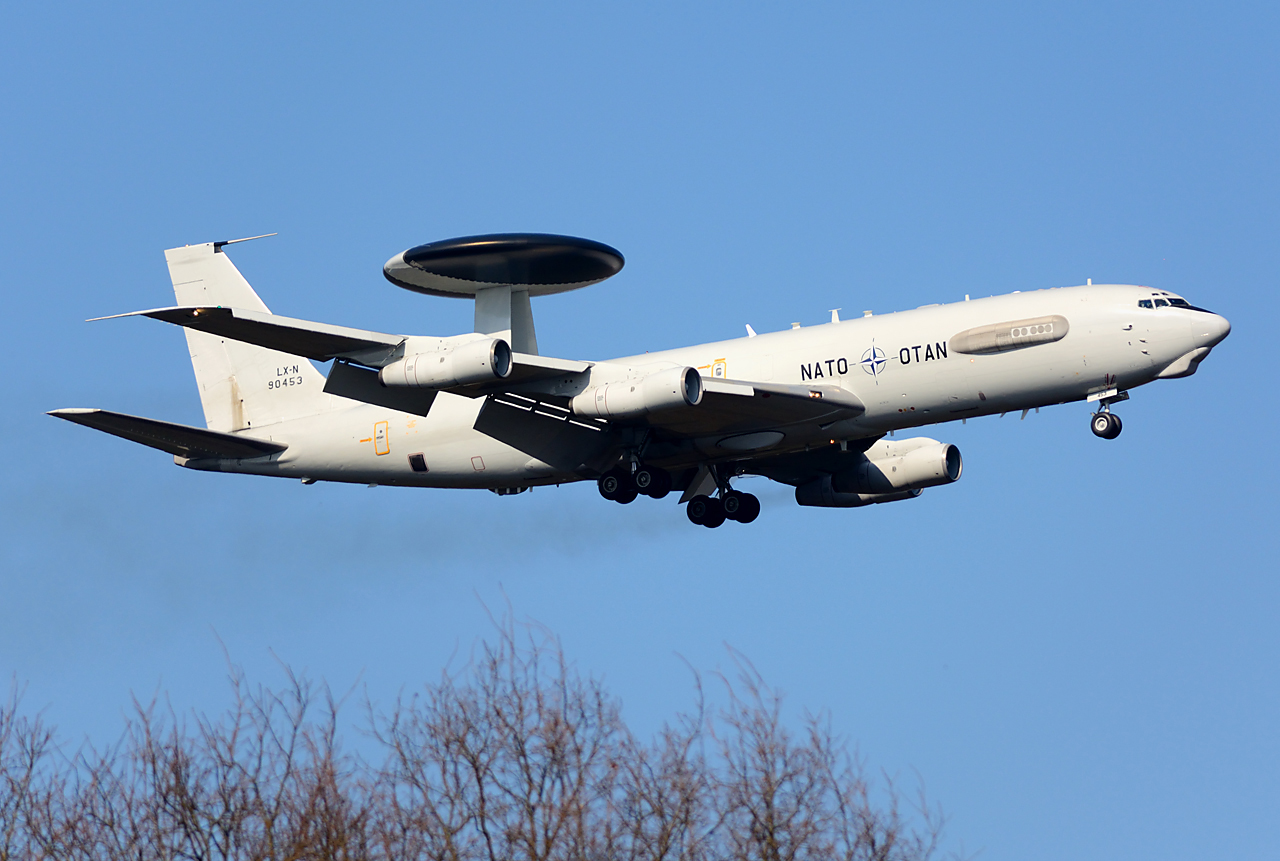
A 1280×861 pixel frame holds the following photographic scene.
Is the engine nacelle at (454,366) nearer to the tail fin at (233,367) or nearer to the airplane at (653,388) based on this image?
the airplane at (653,388)

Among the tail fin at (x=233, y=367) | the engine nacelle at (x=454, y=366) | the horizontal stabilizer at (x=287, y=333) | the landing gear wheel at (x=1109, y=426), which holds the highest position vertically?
the tail fin at (x=233, y=367)

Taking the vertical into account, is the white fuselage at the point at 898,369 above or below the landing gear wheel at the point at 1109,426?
above

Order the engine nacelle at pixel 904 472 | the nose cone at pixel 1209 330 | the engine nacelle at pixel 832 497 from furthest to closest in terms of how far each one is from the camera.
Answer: the engine nacelle at pixel 832 497 → the engine nacelle at pixel 904 472 → the nose cone at pixel 1209 330

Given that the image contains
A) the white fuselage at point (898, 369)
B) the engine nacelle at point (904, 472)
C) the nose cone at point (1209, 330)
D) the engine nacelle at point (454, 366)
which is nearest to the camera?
the engine nacelle at point (454, 366)

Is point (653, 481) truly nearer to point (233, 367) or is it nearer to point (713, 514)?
point (713, 514)

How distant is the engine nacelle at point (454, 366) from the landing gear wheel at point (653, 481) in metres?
6.40

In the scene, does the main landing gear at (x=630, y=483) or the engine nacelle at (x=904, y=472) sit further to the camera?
the engine nacelle at (x=904, y=472)

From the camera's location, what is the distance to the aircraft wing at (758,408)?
38.2m

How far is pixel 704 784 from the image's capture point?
80.1 feet

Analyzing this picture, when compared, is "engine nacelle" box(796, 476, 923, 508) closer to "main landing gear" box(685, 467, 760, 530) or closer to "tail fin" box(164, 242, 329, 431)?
"main landing gear" box(685, 467, 760, 530)

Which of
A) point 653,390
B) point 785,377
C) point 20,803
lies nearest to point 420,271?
point 653,390

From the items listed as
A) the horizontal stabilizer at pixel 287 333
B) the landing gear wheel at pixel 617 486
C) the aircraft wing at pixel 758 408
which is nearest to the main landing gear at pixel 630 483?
the landing gear wheel at pixel 617 486

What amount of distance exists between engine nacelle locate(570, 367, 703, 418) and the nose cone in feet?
40.2

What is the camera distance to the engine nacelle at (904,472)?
44.7 m
